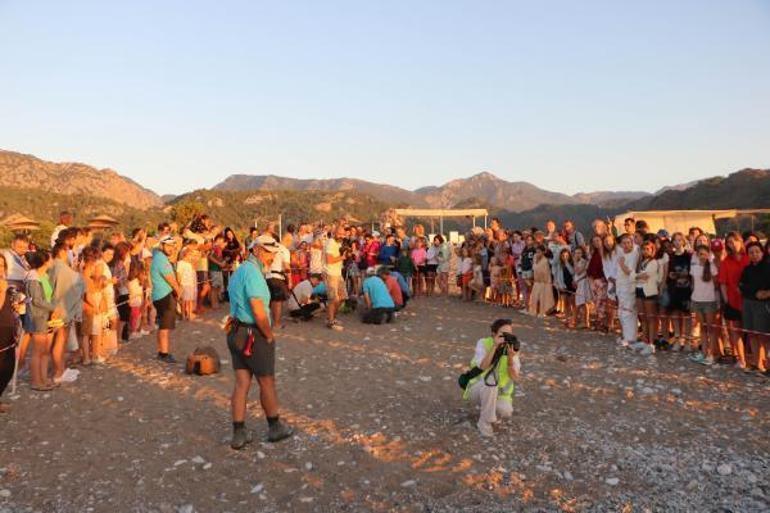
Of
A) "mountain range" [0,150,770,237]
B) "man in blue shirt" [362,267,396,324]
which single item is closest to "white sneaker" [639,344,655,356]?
"man in blue shirt" [362,267,396,324]

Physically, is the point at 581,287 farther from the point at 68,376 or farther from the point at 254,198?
the point at 254,198

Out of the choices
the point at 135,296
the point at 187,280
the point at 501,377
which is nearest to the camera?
the point at 501,377

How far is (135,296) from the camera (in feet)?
36.3

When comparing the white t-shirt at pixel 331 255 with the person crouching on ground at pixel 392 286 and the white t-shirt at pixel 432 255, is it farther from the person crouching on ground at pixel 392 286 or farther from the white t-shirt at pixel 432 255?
the white t-shirt at pixel 432 255

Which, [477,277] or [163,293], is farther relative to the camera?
[477,277]

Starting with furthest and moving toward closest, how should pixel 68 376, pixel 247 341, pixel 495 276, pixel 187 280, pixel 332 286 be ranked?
pixel 495 276 < pixel 187 280 < pixel 332 286 < pixel 68 376 < pixel 247 341

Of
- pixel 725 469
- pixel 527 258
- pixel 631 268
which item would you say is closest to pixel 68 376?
pixel 725 469

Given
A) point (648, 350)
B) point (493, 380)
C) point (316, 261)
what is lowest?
point (648, 350)

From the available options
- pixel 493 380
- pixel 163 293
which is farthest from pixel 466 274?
pixel 493 380

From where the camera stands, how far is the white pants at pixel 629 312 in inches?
410

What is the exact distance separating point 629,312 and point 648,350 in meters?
0.89

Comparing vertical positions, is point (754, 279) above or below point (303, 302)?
above

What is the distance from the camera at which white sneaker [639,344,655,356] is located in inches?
383

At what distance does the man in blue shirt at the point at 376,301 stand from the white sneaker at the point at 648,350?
5.38 metres
